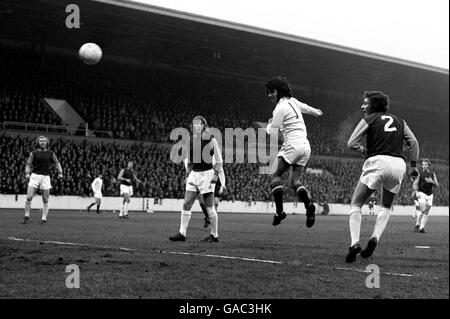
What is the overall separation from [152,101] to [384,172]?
41.6 feet

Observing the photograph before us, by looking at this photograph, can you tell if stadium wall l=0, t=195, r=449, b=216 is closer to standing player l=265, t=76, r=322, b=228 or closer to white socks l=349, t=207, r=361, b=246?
standing player l=265, t=76, r=322, b=228

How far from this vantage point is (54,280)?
22.6ft

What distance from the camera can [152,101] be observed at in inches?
723

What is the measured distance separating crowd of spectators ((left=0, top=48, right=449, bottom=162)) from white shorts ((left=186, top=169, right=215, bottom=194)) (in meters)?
1.82

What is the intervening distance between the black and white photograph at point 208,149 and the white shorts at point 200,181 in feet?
0.08

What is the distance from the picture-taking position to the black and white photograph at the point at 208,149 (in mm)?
6559

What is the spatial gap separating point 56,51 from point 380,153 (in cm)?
1080

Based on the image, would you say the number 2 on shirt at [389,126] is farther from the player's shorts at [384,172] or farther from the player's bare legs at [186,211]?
the player's bare legs at [186,211]

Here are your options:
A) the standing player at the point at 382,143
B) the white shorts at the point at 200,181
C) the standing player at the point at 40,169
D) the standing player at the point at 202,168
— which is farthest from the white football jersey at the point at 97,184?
the standing player at the point at 382,143

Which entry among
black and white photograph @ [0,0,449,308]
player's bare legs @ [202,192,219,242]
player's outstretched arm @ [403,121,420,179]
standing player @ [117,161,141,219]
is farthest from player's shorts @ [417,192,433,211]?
player's outstretched arm @ [403,121,420,179]

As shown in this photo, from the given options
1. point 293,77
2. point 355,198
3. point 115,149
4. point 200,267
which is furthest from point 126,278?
point 115,149

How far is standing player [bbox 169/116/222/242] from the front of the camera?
930 cm

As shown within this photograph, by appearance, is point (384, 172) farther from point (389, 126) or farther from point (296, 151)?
point (296, 151)

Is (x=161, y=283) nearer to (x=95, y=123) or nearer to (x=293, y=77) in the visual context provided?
(x=293, y=77)
